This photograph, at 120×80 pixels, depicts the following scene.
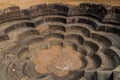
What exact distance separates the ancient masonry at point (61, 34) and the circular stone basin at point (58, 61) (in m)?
0.33

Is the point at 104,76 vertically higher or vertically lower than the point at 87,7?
lower

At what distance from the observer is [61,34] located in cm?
1482

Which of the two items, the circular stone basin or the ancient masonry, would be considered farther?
the circular stone basin

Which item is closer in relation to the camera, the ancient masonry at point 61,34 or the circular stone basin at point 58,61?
the ancient masonry at point 61,34

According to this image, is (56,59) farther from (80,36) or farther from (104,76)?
(104,76)

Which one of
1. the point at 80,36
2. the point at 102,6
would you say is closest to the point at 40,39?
the point at 80,36

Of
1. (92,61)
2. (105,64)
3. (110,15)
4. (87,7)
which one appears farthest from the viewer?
(87,7)

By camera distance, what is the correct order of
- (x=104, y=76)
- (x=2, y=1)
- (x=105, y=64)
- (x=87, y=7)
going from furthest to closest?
(x=2, y=1)
(x=87, y=7)
(x=105, y=64)
(x=104, y=76)

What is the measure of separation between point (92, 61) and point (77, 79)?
2530 mm

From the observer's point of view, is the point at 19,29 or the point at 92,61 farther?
Answer: the point at 19,29

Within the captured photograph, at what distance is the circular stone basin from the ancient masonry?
0.33 meters

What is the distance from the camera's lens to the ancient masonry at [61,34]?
1193cm

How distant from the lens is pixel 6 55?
485 inches

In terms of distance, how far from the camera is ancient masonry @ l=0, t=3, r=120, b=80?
39.1ft
